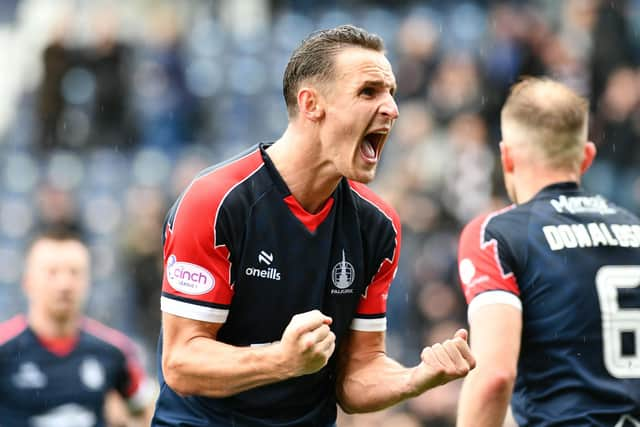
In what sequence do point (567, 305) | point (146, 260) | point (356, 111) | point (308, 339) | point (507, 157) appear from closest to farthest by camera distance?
point (308, 339), point (356, 111), point (567, 305), point (507, 157), point (146, 260)

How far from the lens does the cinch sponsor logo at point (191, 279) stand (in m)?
4.79

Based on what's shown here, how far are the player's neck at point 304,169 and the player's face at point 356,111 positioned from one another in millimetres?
79

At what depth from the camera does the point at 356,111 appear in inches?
193

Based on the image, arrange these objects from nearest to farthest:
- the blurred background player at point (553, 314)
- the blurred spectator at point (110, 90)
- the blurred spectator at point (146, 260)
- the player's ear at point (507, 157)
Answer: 1. the blurred background player at point (553, 314)
2. the player's ear at point (507, 157)
3. the blurred spectator at point (146, 260)
4. the blurred spectator at point (110, 90)

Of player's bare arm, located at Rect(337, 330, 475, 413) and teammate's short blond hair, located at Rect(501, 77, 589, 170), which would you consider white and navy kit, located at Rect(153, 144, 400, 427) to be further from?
teammate's short blond hair, located at Rect(501, 77, 589, 170)

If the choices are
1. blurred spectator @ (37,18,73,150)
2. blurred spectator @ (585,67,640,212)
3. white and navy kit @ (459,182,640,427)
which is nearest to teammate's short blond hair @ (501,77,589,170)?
white and navy kit @ (459,182,640,427)

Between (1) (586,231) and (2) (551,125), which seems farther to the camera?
(2) (551,125)

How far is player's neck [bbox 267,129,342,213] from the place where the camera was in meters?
5.05

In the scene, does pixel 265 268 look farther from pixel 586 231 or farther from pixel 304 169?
pixel 586 231

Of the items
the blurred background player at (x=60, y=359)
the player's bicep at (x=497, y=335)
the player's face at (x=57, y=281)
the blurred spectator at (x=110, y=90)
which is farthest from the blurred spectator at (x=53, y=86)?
the player's bicep at (x=497, y=335)

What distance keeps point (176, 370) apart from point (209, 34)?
12.1 meters

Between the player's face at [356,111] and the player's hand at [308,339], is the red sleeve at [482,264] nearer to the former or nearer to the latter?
the player's face at [356,111]

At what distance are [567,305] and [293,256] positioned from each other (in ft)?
4.15

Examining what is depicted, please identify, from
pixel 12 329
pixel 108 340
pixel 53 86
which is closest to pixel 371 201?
pixel 108 340
